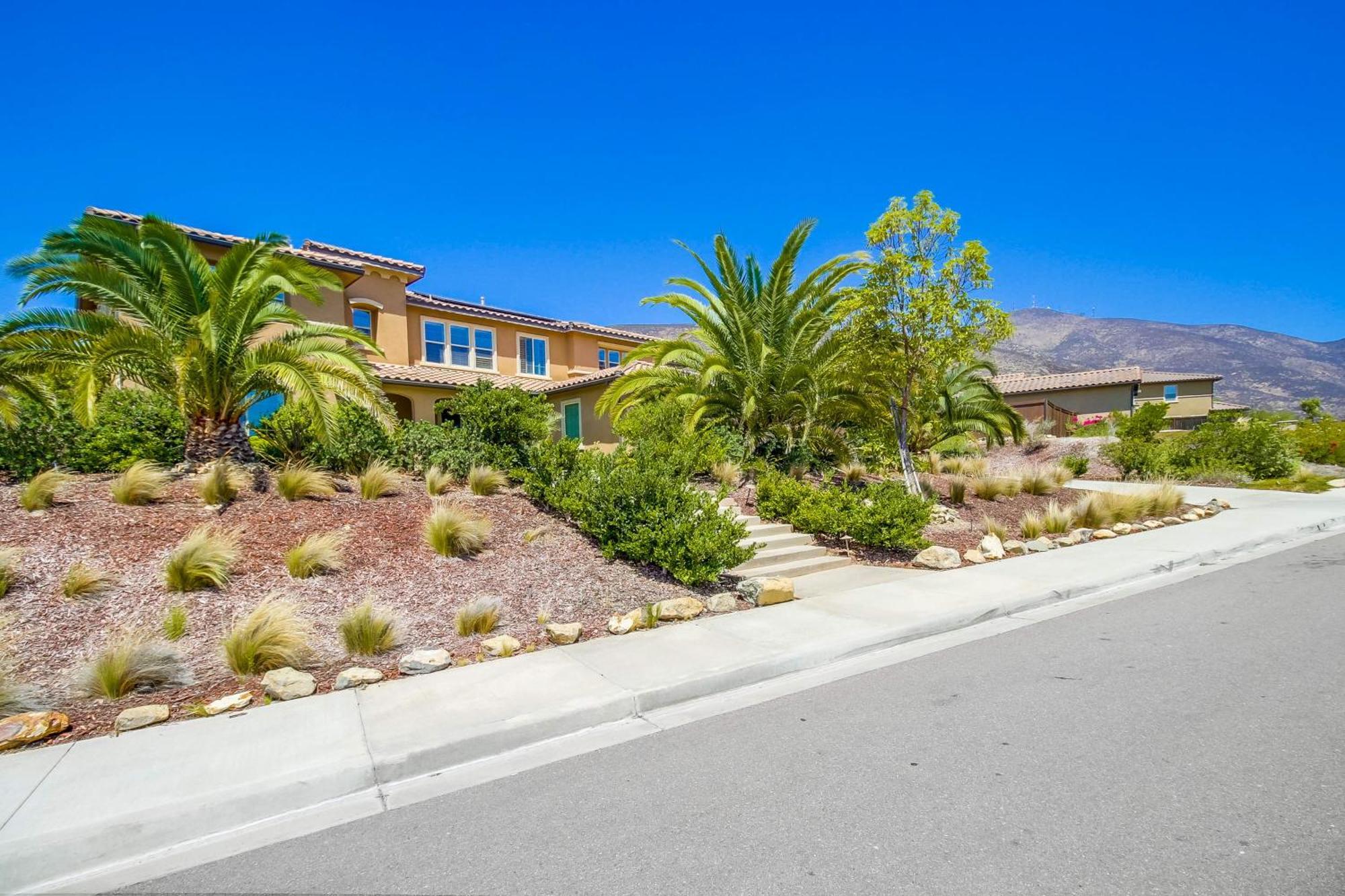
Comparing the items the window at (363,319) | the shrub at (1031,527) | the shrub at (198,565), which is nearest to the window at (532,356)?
the window at (363,319)

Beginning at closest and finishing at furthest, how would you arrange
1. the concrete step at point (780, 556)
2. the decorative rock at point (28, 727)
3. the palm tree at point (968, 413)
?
the decorative rock at point (28, 727) → the concrete step at point (780, 556) → the palm tree at point (968, 413)

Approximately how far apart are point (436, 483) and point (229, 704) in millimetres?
5533

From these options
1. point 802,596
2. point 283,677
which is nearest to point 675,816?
point 283,677

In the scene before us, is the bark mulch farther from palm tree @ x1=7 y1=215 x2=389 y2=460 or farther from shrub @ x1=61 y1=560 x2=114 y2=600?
palm tree @ x1=7 y1=215 x2=389 y2=460

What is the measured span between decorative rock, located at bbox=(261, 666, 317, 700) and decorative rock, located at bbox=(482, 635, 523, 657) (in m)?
1.40

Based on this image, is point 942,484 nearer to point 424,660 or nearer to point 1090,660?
point 1090,660

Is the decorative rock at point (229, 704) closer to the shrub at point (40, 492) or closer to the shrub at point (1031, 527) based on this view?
the shrub at point (40, 492)

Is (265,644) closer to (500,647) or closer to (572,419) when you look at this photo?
(500,647)

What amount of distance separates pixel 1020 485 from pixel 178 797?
17.3 meters

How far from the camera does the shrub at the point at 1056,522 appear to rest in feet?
41.3

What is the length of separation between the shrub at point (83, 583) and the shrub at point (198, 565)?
472 millimetres

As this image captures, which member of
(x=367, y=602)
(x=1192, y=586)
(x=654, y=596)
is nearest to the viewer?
(x=367, y=602)

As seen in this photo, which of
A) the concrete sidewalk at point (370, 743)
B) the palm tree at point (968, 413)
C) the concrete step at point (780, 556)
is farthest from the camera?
the palm tree at point (968, 413)

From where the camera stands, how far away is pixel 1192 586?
8.75 m
